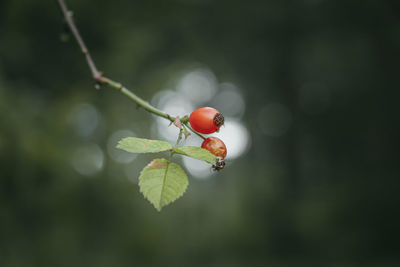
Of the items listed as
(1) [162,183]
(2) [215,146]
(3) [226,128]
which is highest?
(3) [226,128]

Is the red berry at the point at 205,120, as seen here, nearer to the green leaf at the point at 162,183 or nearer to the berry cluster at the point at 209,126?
the berry cluster at the point at 209,126

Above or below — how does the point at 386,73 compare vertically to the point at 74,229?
above

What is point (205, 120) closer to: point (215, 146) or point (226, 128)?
point (215, 146)

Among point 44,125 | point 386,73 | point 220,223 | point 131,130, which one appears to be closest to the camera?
point 44,125

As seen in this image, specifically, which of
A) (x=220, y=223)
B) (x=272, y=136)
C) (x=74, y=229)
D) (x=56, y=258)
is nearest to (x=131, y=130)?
(x=74, y=229)

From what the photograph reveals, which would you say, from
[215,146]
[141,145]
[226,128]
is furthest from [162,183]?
[226,128]

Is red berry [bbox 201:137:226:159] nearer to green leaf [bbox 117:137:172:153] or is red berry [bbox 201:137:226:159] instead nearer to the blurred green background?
green leaf [bbox 117:137:172:153]

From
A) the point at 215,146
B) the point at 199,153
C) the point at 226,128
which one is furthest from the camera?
the point at 226,128

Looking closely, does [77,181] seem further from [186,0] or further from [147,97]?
[186,0]
